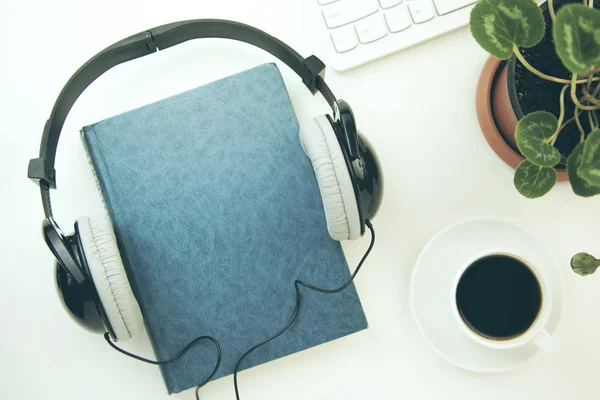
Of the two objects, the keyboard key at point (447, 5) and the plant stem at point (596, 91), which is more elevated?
the keyboard key at point (447, 5)

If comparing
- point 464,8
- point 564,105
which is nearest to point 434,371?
point 564,105

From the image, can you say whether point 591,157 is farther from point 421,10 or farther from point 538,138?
point 421,10

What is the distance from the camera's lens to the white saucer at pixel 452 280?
1.74 ft

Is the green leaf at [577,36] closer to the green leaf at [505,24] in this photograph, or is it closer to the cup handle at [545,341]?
the green leaf at [505,24]

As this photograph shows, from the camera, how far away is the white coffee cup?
0.48 meters

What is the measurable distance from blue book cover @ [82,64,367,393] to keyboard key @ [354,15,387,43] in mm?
128

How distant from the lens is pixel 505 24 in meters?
0.39

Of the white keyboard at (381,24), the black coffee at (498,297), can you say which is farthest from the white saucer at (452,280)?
the white keyboard at (381,24)

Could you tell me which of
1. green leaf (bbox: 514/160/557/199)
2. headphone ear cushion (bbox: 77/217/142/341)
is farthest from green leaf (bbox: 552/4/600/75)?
headphone ear cushion (bbox: 77/217/142/341)

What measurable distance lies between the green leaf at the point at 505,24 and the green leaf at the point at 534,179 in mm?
108

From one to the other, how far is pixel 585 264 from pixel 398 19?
0.35 m

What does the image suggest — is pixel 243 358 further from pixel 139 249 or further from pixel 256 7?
pixel 256 7

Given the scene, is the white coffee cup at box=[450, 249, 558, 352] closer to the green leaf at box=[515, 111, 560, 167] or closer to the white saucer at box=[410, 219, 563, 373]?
the white saucer at box=[410, 219, 563, 373]

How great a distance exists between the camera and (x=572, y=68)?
343mm
